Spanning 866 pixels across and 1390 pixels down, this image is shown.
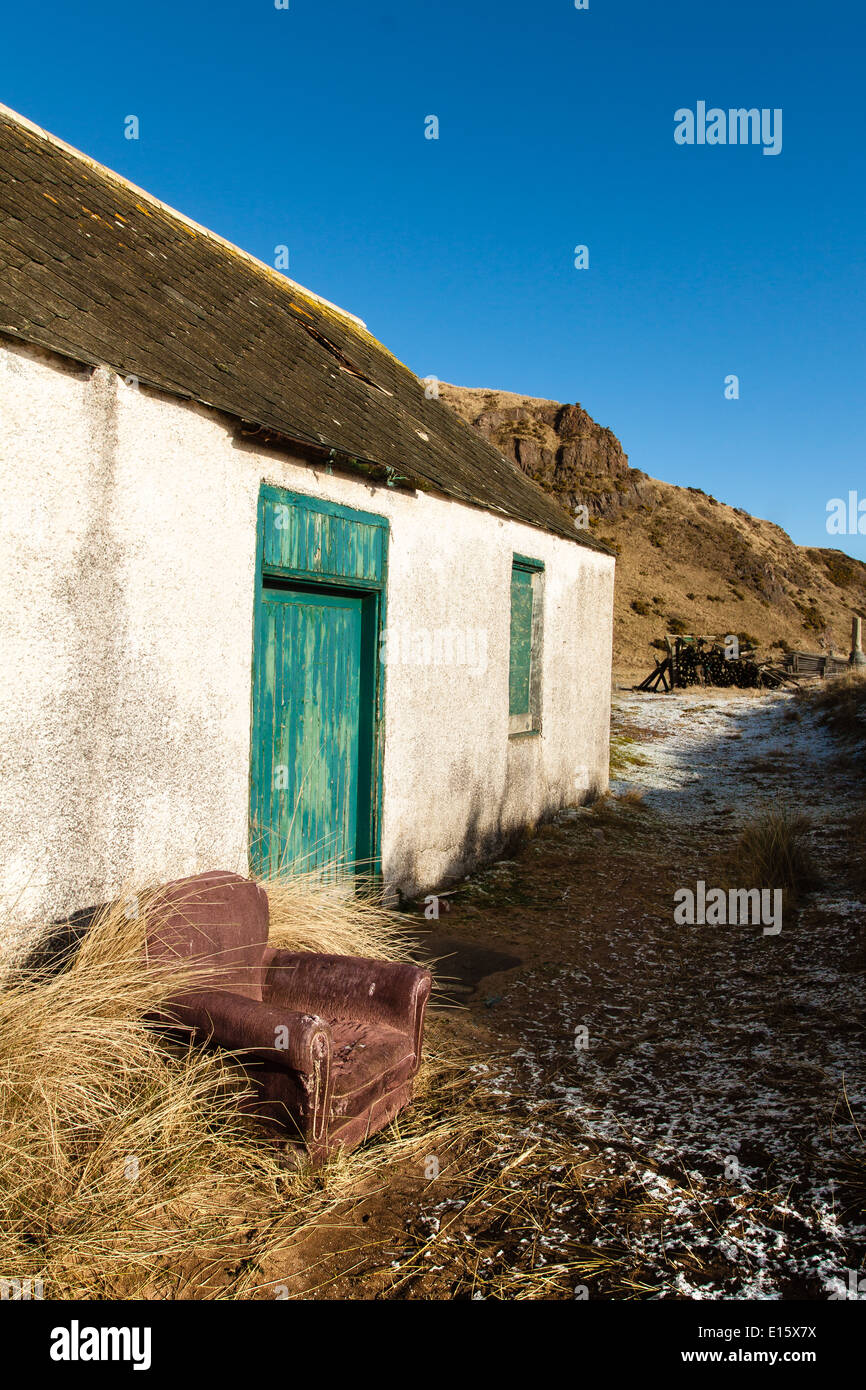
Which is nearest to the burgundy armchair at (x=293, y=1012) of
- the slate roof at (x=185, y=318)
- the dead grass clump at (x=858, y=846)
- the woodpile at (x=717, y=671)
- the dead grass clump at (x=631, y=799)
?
the slate roof at (x=185, y=318)

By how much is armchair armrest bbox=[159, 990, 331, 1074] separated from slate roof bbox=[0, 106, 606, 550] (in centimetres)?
265

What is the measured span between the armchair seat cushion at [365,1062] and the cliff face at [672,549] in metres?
36.5

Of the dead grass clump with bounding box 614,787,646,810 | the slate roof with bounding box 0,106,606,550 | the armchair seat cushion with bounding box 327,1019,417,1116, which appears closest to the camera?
the armchair seat cushion with bounding box 327,1019,417,1116

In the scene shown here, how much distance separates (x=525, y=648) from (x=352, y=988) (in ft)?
19.3

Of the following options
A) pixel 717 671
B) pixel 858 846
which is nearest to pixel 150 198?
pixel 858 846

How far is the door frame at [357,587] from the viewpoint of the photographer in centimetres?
505

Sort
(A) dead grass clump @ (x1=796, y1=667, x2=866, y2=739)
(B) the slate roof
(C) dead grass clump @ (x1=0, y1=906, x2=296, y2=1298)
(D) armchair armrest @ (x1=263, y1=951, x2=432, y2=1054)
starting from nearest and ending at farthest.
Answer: (C) dead grass clump @ (x1=0, y1=906, x2=296, y2=1298) → (D) armchair armrest @ (x1=263, y1=951, x2=432, y2=1054) → (B) the slate roof → (A) dead grass clump @ (x1=796, y1=667, x2=866, y2=739)

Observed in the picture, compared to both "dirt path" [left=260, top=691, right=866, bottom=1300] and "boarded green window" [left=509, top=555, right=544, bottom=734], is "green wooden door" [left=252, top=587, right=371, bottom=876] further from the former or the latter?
"boarded green window" [left=509, top=555, right=544, bottom=734]

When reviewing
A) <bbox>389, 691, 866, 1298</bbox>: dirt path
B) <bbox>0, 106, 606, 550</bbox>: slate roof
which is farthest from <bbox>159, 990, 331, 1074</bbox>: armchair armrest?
<bbox>0, 106, 606, 550</bbox>: slate roof

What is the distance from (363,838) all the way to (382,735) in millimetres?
734

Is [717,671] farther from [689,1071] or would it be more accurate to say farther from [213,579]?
[213,579]

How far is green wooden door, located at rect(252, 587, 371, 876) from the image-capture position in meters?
5.23
